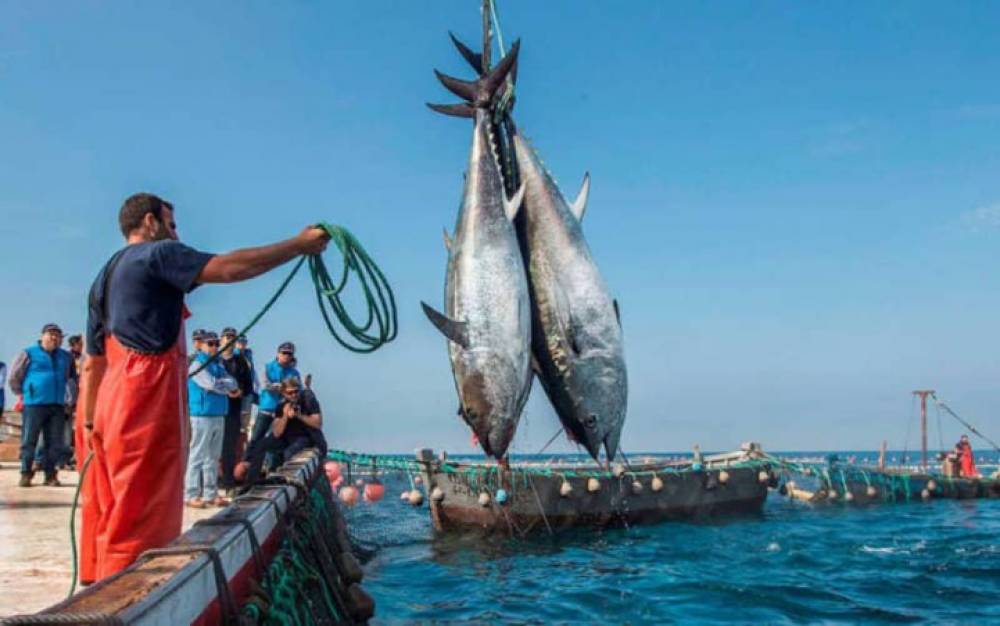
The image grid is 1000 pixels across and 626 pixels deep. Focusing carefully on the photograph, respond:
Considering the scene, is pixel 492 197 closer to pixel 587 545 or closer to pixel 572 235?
pixel 572 235

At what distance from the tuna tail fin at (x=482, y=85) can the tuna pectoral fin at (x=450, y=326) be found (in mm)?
1986

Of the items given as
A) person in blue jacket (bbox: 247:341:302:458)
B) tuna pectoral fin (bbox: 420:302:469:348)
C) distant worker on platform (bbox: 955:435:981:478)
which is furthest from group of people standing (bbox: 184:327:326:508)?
distant worker on platform (bbox: 955:435:981:478)

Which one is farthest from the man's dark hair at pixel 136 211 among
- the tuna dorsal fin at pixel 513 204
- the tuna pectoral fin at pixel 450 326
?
the tuna dorsal fin at pixel 513 204

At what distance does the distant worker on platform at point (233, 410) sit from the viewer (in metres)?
9.41

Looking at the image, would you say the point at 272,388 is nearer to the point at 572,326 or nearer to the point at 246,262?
the point at 572,326

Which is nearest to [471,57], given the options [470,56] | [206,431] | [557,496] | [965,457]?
[470,56]

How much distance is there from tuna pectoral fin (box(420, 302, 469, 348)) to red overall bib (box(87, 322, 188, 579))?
304 cm

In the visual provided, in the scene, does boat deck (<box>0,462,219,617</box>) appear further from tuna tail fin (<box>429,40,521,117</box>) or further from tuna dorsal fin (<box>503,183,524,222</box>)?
tuna tail fin (<box>429,40,521,117</box>)

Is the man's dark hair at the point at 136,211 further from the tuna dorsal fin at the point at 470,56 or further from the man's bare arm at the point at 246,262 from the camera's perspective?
the tuna dorsal fin at the point at 470,56

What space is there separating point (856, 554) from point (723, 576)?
119 inches

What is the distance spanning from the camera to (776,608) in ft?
26.5

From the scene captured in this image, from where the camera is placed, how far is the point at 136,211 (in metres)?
3.77

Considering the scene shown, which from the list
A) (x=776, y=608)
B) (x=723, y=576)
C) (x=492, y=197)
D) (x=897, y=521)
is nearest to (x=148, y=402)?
(x=492, y=197)

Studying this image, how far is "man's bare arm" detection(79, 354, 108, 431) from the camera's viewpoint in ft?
12.8
